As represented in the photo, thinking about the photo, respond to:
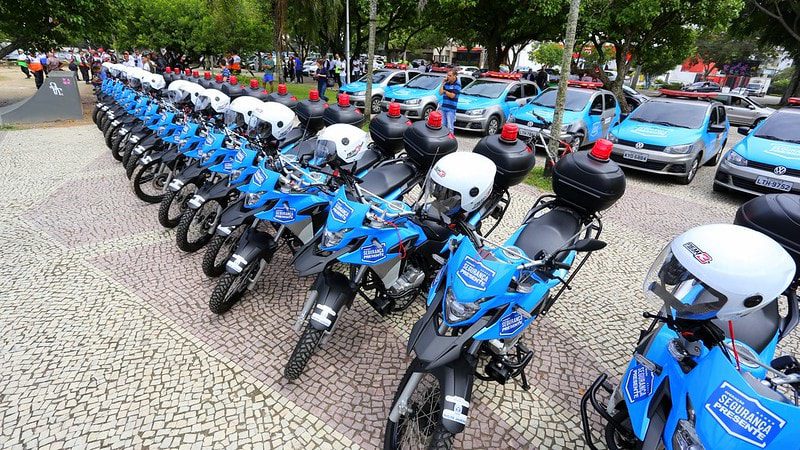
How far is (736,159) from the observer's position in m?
6.68

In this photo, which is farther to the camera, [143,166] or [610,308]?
[143,166]

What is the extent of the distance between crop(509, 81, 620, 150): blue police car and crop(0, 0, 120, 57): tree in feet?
40.0

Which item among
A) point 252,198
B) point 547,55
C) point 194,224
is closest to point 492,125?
point 194,224

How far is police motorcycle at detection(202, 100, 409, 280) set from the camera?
Answer: 333 cm

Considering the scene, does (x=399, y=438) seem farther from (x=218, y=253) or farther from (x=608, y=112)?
(x=608, y=112)

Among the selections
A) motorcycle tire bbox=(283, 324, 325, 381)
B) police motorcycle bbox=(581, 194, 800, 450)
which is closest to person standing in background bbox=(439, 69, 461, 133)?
motorcycle tire bbox=(283, 324, 325, 381)

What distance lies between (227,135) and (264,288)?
182cm

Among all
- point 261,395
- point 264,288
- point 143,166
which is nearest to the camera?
point 261,395

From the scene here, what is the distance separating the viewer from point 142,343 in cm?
312

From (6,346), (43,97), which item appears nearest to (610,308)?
(6,346)

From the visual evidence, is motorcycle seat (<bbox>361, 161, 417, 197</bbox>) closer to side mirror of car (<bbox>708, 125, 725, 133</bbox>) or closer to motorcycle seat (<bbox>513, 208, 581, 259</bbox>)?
motorcycle seat (<bbox>513, 208, 581, 259</bbox>)

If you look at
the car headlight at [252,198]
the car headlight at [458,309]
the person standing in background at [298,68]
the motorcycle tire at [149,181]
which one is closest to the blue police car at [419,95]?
the motorcycle tire at [149,181]

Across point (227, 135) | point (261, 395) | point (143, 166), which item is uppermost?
point (227, 135)

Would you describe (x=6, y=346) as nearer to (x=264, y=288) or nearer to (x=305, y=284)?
(x=264, y=288)
